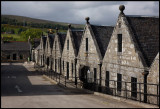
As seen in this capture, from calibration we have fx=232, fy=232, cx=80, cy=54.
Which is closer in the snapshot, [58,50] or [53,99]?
[53,99]

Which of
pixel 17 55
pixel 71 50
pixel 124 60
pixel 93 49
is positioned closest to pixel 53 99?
pixel 124 60

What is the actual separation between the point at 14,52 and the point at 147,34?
61.2 m

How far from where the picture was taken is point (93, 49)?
22.1 meters

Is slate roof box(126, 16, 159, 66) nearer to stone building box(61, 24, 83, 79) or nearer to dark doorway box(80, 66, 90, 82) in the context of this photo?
dark doorway box(80, 66, 90, 82)

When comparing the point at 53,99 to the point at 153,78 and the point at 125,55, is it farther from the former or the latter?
the point at 153,78

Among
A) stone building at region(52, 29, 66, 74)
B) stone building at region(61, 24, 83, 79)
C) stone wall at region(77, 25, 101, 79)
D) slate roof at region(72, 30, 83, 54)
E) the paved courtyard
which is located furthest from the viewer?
stone building at region(52, 29, 66, 74)

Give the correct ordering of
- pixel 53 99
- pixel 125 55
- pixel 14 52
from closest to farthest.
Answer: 1. pixel 53 99
2. pixel 125 55
3. pixel 14 52

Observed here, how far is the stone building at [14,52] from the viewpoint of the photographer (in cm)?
7100

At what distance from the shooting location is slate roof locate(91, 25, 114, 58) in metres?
21.7

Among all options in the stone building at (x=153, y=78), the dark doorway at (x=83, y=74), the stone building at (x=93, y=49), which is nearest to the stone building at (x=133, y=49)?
the stone building at (x=153, y=78)

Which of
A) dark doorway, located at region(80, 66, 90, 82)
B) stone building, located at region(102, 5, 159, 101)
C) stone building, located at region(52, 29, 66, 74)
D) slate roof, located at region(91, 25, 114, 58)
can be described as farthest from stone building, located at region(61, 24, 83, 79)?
stone building, located at region(102, 5, 159, 101)

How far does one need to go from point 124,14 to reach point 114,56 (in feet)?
11.2

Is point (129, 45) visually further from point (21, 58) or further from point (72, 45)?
point (21, 58)

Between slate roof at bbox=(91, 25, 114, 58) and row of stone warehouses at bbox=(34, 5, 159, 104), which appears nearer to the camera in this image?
row of stone warehouses at bbox=(34, 5, 159, 104)
